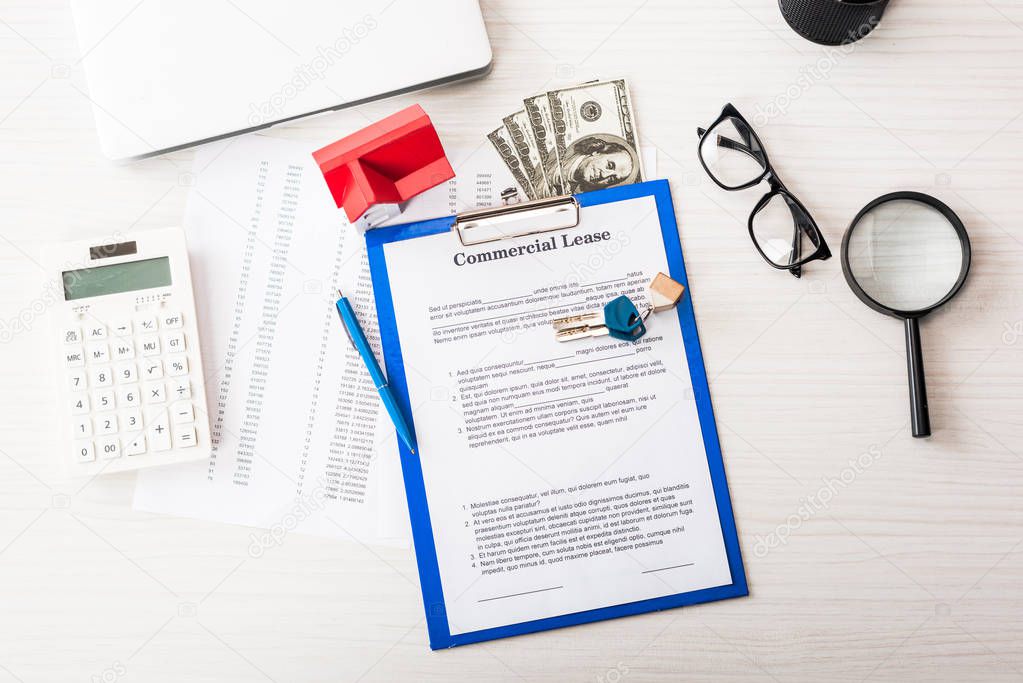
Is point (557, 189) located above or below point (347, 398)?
above

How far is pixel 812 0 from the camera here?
0.92m

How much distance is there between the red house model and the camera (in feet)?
2.89

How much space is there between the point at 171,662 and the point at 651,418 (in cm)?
68

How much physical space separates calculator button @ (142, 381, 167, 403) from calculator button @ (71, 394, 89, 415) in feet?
0.24

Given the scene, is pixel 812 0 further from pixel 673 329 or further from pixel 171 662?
pixel 171 662

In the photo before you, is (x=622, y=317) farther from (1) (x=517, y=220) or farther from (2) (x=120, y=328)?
(2) (x=120, y=328)

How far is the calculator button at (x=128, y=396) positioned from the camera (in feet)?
3.05

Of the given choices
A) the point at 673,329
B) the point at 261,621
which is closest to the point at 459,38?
the point at 673,329

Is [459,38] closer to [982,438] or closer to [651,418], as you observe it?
[651,418]

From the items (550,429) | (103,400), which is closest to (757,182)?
(550,429)

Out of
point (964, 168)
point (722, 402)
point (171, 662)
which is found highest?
point (964, 168)

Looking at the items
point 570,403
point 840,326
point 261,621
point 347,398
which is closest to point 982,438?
point 840,326

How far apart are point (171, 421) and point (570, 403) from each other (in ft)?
1.66

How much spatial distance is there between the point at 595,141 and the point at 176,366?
0.62 meters
